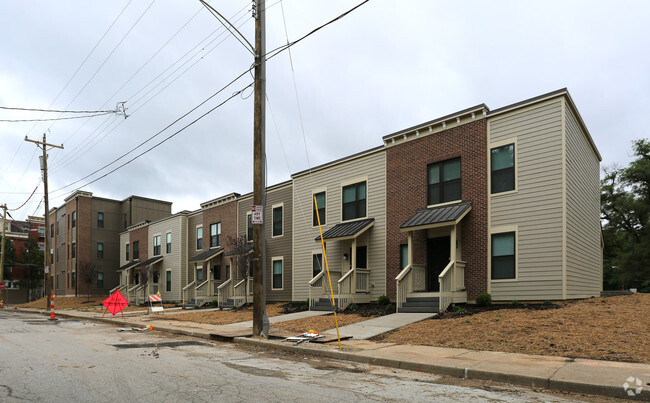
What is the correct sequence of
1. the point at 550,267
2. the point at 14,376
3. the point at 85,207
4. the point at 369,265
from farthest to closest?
the point at 85,207 → the point at 369,265 → the point at 550,267 → the point at 14,376

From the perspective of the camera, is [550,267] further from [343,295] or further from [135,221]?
[135,221]

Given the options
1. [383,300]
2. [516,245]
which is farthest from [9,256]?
[516,245]

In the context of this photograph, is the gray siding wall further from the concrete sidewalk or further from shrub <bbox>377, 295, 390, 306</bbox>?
the concrete sidewalk

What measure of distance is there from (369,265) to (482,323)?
25.4ft

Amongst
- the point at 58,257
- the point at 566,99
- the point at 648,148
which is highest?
the point at 648,148

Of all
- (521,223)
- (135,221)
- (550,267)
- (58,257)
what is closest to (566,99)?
(521,223)

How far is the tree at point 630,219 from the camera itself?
149 ft

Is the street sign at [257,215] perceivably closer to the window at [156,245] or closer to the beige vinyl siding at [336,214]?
the beige vinyl siding at [336,214]

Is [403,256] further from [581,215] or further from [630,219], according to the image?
[630,219]

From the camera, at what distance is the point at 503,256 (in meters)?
15.8

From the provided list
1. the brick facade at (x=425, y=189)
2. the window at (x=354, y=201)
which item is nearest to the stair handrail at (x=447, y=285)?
the brick facade at (x=425, y=189)

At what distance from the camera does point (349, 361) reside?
10117 millimetres

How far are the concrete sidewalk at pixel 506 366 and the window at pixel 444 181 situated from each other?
7.52 metres

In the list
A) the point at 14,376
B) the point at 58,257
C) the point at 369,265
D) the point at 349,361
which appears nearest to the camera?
the point at 14,376
